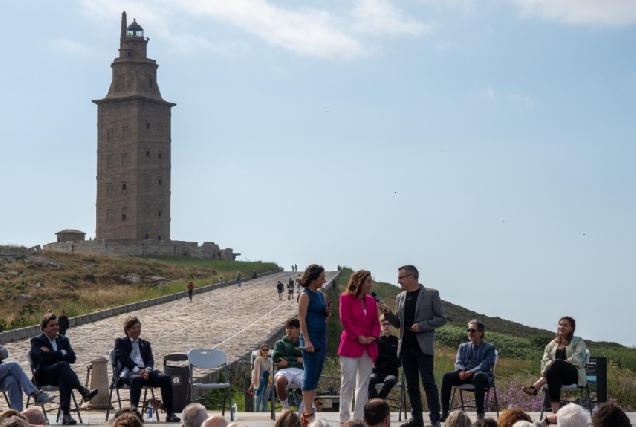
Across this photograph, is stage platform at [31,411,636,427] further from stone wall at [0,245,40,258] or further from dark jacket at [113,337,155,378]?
stone wall at [0,245,40,258]

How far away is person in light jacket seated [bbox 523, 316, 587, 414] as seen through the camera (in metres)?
10.6

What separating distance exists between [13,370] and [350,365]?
12.3 feet

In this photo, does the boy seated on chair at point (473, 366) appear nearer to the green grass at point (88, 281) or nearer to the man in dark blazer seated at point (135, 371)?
the man in dark blazer seated at point (135, 371)

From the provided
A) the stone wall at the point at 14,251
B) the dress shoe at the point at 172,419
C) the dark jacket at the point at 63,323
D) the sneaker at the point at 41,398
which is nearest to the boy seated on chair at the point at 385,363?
the dress shoe at the point at 172,419

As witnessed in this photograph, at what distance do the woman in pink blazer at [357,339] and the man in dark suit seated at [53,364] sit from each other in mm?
Result: 3052

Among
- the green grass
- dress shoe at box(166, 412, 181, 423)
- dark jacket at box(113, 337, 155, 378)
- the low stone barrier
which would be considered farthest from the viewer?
the green grass

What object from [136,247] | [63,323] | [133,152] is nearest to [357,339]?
[63,323]

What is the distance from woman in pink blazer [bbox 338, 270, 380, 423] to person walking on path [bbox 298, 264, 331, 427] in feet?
0.73

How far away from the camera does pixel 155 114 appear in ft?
271

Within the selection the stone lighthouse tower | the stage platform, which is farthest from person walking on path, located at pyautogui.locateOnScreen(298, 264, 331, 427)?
the stone lighthouse tower

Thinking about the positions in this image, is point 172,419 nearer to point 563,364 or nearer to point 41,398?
point 41,398

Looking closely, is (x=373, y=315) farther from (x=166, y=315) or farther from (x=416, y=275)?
(x=166, y=315)

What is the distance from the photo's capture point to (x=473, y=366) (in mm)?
10812

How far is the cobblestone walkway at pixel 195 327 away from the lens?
76.3ft
